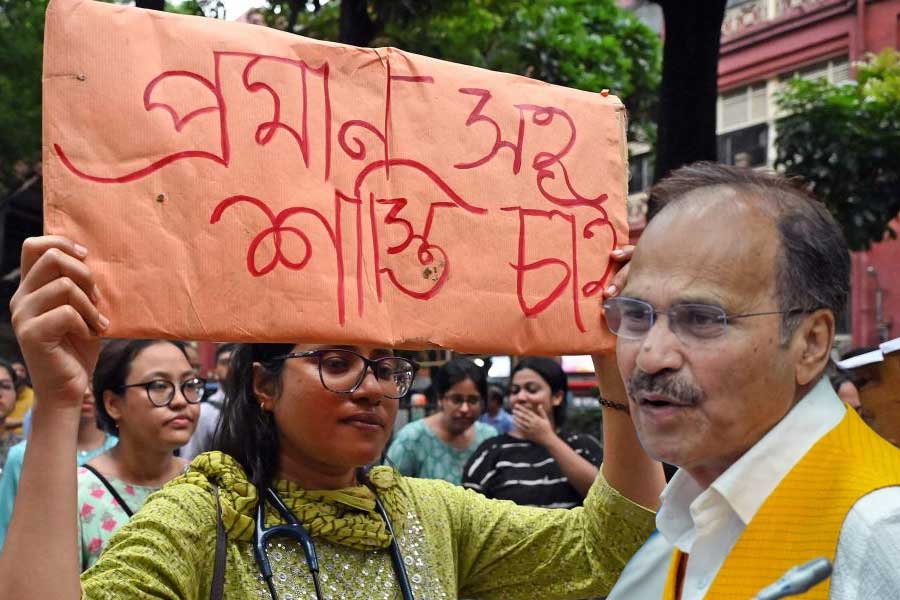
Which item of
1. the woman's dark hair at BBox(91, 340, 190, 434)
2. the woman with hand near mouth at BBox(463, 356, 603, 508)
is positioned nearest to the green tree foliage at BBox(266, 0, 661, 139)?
the woman with hand near mouth at BBox(463, 356, 603, 508)

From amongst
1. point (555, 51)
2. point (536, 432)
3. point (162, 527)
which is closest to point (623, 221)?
point (162, 527)

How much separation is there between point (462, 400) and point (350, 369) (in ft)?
13.4

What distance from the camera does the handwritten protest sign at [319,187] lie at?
2.06 meters

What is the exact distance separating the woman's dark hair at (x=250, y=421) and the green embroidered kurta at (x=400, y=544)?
55mm

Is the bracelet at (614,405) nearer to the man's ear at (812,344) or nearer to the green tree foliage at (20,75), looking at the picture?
the man's ear at (812,344)

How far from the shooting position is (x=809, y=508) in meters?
1.62

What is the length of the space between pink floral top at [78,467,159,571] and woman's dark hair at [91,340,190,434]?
0.38m

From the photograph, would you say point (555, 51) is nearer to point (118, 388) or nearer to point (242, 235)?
point (118, 388)

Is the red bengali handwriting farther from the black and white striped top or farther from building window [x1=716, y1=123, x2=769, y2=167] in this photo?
building window [x1=716, y1=123, x2=769, y2=167]

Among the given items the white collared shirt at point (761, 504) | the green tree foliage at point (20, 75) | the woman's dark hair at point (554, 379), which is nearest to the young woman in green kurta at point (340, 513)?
the white collared shirt at point (761, 504)

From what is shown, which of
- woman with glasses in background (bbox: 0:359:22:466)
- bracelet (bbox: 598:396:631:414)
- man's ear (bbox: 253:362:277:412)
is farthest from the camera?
woman with glasses in background (bbox: 0:359:22:466)

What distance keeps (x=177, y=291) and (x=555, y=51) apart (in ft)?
50.1

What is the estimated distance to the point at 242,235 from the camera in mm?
2148

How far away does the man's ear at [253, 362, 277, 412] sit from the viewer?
109 inches
